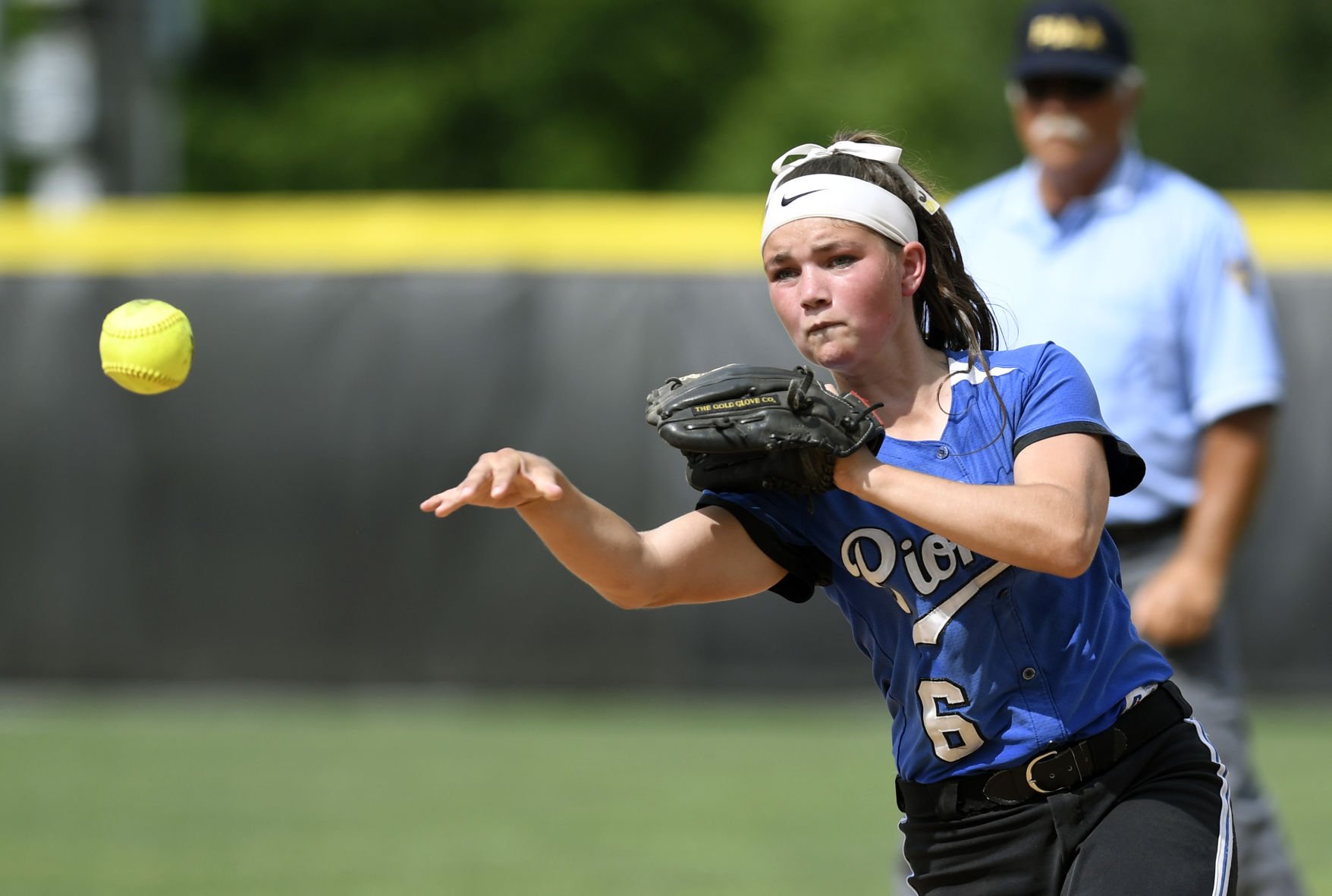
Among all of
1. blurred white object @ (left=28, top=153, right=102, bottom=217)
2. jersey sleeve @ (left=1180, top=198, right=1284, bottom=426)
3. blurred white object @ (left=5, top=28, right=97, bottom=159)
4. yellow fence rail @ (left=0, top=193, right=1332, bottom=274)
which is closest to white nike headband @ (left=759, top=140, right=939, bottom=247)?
jersey sleeve @ (left=1180, top=198, right=1284, bottom=426)

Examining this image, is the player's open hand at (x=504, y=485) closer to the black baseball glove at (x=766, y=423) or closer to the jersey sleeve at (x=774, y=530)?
the black baseball glove at (x=766, y=423)

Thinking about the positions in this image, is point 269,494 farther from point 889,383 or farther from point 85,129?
point 889,383

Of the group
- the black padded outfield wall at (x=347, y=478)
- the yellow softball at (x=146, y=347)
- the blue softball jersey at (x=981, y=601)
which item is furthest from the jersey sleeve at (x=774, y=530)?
the black padded outfield wall at (x=347, y=478)

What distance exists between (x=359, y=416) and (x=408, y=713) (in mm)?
1584

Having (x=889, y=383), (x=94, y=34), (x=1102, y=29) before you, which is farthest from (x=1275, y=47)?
(x=889, y=383)

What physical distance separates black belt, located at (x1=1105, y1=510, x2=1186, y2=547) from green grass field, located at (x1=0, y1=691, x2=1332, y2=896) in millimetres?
1687

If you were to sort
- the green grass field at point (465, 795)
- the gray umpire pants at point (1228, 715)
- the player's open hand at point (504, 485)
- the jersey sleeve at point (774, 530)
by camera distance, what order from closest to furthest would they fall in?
the player's open hand at point (504, 485) < the jersey sleeve at point (774, 530) < the gray umpire pants at point (1228, 715) < the green grass field at point (465, 795)

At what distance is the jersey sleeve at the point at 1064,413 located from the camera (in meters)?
2.71

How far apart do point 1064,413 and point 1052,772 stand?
0.57m

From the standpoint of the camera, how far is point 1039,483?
2.61 metres

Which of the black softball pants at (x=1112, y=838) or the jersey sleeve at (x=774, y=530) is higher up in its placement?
the jersey sleeve at (x=774, y=530)

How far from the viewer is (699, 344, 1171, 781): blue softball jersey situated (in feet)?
8.96

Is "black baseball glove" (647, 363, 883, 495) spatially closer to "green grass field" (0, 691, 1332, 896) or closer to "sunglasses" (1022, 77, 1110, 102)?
"sunglasses" (1022, 77, 1110, 102)

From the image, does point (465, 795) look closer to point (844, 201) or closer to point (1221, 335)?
point (1221, 335)
